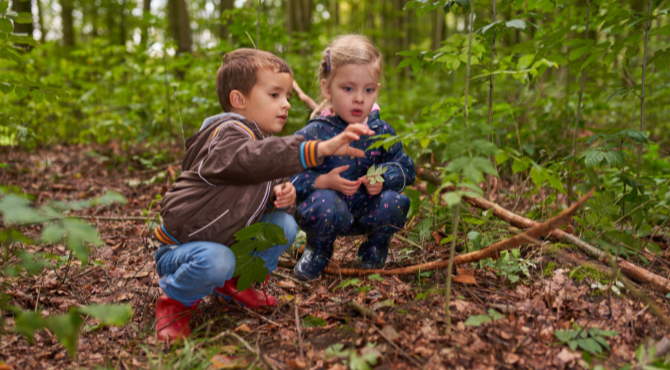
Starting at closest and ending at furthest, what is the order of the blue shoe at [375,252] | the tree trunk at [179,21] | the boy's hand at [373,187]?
the boy's hand at [373,187], the blue shoe at [375,252], the tree trunk at [179,21]

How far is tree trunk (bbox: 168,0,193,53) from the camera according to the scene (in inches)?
306

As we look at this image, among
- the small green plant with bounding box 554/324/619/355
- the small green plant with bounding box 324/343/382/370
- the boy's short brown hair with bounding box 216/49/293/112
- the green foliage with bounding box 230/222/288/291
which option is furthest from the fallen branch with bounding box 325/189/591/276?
the boy's short brown hair with bounding box 216/49/293/112

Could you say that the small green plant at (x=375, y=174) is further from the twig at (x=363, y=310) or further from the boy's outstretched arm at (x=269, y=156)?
the twig at (x=363, y=310)

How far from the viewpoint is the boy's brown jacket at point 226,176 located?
1858mm

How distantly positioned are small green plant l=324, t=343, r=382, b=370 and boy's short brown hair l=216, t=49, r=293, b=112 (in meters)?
1.38

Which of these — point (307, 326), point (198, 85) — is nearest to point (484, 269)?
point (307, 326)

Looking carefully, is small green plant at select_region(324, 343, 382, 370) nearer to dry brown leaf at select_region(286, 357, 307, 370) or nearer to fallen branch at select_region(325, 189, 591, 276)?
dry brown leaf at select_region(286, 357, 307, 370)

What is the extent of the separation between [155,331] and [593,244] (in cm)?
249

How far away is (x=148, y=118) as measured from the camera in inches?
209

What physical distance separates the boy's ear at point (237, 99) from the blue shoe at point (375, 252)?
1.14 m

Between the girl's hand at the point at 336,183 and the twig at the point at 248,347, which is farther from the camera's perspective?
the girl's hand at the point at 336,183

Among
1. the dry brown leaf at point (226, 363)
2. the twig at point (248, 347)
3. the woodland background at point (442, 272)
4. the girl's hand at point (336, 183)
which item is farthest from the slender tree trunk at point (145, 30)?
the dry brown leaf at point (226, 363)

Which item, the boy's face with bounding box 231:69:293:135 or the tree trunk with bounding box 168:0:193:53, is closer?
the boy's face with bounding box 231:69:293:135

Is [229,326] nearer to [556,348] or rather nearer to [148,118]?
[556,348]
